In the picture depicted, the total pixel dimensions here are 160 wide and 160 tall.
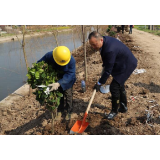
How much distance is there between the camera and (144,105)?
12.6ft

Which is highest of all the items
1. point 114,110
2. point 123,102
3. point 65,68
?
point 65,68

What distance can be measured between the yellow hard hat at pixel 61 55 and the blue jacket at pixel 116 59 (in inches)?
24.3

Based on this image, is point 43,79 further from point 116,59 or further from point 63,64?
point 116,59

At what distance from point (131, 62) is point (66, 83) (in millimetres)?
1296

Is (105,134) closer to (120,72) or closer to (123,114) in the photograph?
(123,114)

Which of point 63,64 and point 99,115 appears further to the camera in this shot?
point 99,115

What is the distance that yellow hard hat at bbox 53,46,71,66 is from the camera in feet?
9.37

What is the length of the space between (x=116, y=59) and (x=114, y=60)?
0.16 metres

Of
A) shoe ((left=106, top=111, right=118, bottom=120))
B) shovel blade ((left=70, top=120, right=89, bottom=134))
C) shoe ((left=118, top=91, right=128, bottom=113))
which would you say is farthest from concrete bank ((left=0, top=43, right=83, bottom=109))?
shoe ((left=118, top=91, right=128, bottom=113))

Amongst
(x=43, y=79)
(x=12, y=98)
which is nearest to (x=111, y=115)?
(x=43, y=79)

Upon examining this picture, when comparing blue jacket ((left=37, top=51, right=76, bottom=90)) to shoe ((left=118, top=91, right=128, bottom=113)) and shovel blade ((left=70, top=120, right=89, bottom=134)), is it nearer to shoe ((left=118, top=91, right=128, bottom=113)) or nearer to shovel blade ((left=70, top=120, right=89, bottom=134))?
shovel blade ((left=70, top=120, right=89, bottom=134))

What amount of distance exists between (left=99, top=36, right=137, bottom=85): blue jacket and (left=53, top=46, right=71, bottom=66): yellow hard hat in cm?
62

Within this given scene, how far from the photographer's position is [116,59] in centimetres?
301
